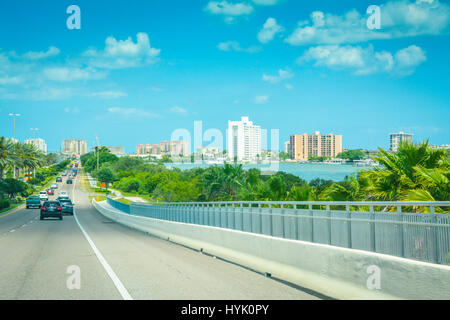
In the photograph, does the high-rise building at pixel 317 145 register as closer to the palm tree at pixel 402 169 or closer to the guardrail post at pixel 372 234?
the palm tree at pixel 402 169

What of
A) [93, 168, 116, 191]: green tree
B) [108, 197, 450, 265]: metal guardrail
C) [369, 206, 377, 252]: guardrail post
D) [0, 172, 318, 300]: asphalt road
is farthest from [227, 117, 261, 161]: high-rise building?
[369, 206, 377, 252]: guardrail post

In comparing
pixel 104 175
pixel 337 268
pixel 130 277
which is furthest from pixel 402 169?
pixel 104 175

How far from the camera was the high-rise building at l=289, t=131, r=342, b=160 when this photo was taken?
19325cm

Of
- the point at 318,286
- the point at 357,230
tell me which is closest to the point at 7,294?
the point at 318,286

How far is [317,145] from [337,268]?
189 metres

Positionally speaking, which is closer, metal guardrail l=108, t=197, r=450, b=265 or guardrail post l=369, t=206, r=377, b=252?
metal guardrail l=108, t=197, r=450, b=265

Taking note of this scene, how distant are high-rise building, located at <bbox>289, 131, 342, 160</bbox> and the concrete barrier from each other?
179 metres

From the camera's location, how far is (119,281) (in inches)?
444

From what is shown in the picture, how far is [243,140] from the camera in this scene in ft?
575

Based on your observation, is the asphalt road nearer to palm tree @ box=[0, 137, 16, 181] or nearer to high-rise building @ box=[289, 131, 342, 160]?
palm tree @ box=[0, 137, 16, 181]

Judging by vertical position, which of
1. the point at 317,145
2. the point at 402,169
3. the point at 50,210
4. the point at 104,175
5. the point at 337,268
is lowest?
the point at 50,210

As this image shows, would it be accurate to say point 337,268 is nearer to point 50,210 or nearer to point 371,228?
point 371,228

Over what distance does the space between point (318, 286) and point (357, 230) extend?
1238 millimetres
